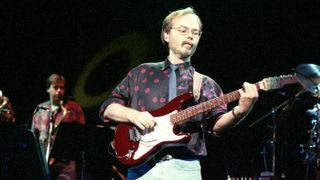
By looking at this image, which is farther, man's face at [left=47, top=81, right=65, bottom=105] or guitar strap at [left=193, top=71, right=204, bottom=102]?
man's face at [left=47, top=81, right=65, bottom=105]

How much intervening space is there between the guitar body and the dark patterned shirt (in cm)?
8

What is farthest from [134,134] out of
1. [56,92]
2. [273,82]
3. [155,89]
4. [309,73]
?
[56,92]

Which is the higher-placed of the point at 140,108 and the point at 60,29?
the point at 60,29

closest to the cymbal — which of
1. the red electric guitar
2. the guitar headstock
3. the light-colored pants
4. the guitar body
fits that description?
the guitar headstock

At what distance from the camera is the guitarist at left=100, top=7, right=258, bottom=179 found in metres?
3.21

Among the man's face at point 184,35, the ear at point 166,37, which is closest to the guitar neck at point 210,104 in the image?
the man's face at point 184,35

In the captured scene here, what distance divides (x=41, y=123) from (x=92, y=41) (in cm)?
248

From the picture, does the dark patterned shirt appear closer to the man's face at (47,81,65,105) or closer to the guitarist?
→ the guitarist

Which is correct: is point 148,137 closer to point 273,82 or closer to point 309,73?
point 273,82

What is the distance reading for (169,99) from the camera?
3.43 m

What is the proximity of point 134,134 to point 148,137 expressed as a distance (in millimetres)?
137

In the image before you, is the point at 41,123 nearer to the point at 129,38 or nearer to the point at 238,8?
the point at 129,38

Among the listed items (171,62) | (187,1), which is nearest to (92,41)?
(187,1)

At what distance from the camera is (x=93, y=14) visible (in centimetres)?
878
